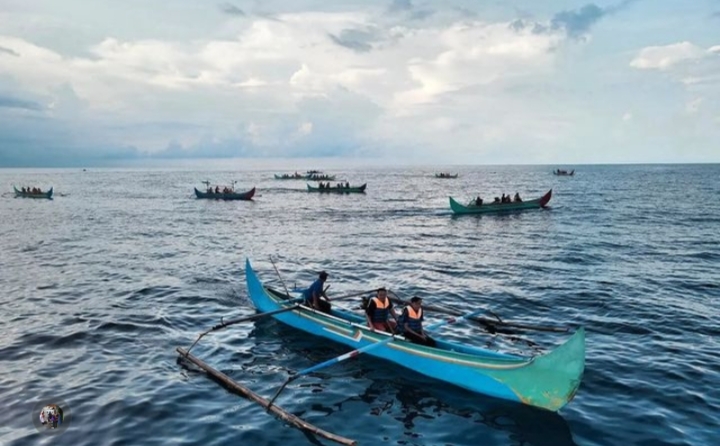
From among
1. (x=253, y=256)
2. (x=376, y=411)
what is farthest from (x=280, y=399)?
(x=253, y=256)

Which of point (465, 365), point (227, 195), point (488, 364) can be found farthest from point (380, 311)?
point (227, 195)

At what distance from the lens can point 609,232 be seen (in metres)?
43.0

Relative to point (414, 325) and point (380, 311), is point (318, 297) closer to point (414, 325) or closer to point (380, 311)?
point (380, 311)

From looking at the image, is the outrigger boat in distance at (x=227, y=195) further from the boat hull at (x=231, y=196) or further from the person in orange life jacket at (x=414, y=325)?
the person in orange life jacket at (x=414, y=325)

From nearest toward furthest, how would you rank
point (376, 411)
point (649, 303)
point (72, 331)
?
point (376, 411)
point (72, 331)
point (649, 303)

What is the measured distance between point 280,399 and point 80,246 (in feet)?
98.4

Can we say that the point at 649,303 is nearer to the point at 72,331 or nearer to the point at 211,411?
the point at 211,411

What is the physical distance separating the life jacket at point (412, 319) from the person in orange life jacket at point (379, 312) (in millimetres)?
897

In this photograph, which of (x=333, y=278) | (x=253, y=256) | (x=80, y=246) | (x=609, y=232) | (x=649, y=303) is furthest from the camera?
(x=609, y=232)

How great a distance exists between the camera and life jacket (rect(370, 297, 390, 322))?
1580cm

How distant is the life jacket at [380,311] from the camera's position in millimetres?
15797

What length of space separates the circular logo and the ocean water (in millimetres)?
161

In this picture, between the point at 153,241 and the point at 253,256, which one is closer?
the point at 253,256

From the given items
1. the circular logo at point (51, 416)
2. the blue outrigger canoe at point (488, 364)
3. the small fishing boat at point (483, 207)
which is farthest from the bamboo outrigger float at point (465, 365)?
the small fishing boat at point (483, 207)
